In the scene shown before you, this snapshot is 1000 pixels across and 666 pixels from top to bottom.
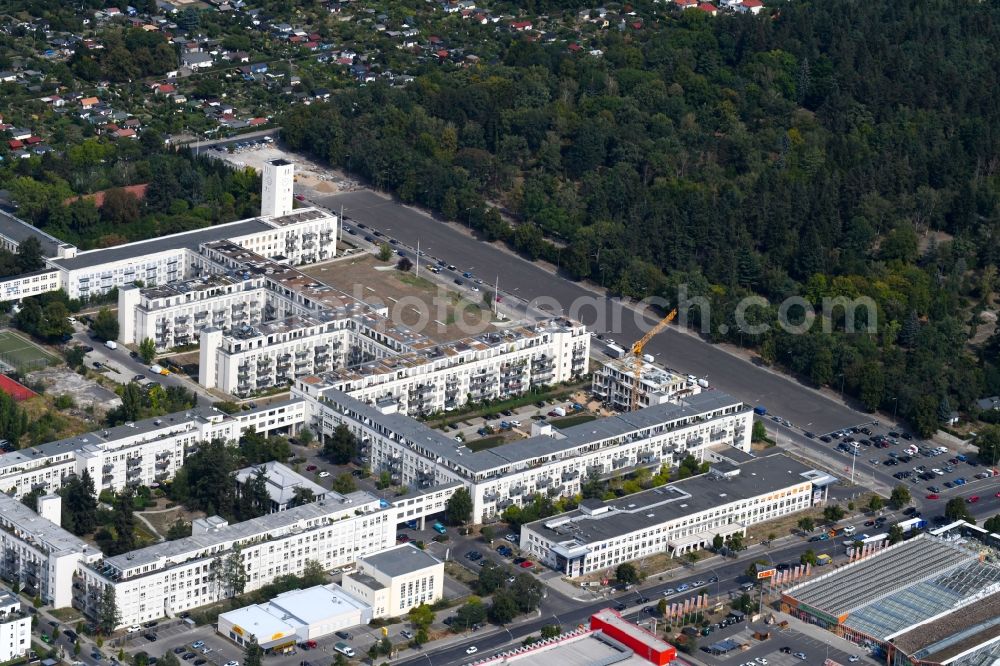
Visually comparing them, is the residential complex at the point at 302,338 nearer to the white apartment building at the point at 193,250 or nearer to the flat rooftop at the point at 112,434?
the white apartment building at the point at 193,250

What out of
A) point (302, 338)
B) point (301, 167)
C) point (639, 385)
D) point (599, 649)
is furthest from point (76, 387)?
point (301, 167)

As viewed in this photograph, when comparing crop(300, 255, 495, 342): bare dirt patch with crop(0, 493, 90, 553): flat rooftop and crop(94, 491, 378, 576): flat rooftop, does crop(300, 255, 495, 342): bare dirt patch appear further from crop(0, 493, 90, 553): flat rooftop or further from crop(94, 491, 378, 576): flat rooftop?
crop(0, 493, 90, 553): flat rooftop

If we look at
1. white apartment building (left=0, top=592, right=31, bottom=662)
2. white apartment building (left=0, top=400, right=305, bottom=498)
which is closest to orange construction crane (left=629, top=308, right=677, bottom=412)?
white apartment building (left=0, top=400, right=305, bottom=498)

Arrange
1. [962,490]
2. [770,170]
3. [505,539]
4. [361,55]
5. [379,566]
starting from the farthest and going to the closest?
[361,55] → [770,170] → [962,490] → [505,539] → [379,566]

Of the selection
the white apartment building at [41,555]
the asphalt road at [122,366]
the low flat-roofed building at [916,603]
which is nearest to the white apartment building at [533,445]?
the asphalt road at [122,366]

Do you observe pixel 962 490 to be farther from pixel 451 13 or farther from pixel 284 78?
pixel 451 13

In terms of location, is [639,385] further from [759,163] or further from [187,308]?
[759,163]

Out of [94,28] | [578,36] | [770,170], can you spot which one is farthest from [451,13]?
[770,170]
